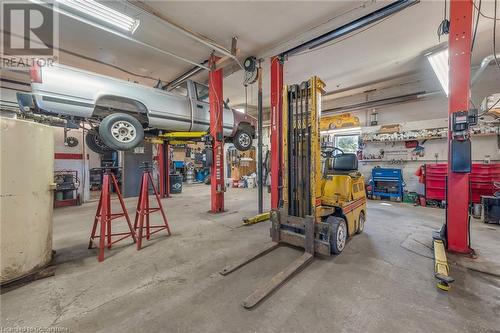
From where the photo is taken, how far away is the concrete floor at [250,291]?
62.2 inches

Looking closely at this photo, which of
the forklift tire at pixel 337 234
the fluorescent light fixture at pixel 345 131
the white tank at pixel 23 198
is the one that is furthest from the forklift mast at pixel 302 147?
the fluorescent light fixture at pixel 345 131

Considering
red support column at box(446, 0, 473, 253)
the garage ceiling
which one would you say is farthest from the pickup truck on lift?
red support column at box(446, 0, 473, 253)

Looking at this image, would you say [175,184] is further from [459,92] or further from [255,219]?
[459,92]

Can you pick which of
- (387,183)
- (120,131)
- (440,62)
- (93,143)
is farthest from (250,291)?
(387,183)

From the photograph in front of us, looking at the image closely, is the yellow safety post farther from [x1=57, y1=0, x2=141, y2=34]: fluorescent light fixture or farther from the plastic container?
the plastic container

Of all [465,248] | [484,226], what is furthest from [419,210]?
[465,248]

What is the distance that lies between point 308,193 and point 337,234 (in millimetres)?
655

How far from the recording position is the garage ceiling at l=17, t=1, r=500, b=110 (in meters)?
3.59

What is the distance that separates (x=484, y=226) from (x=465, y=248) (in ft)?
7.28

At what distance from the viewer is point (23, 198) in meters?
2.10

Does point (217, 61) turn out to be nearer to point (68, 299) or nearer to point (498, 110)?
point (68, 299)

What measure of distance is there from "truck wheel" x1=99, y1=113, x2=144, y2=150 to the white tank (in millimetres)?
1124

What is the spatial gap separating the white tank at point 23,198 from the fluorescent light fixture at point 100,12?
188cm

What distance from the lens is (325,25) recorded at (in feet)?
12.9
